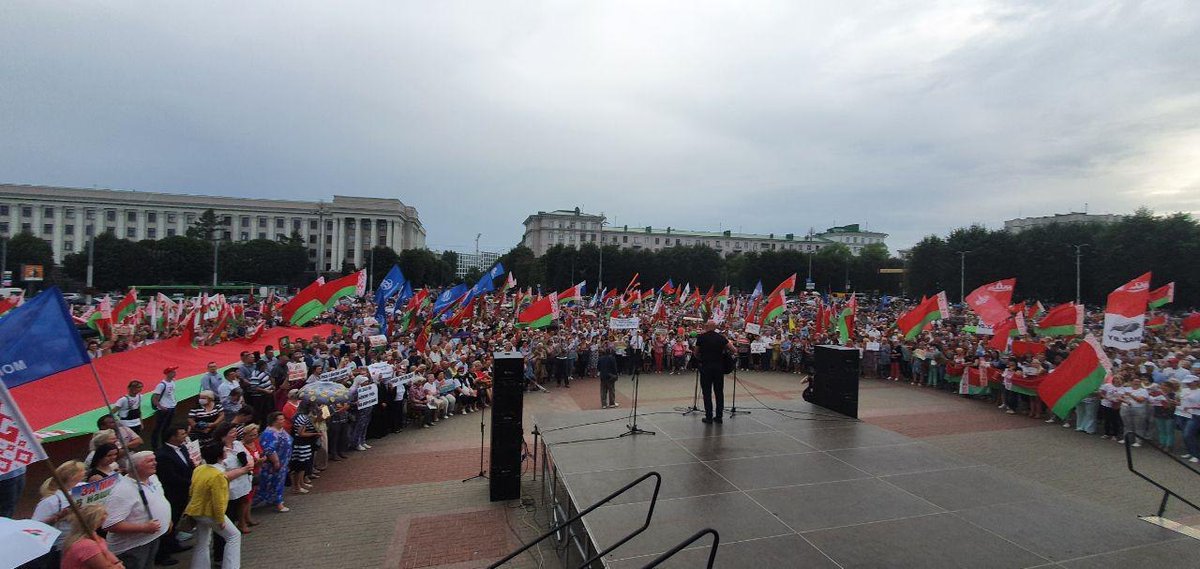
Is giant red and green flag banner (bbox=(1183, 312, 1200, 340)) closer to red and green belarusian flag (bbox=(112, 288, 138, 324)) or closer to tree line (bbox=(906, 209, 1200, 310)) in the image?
tree line (bbox=(906, 209, 1200, 310))

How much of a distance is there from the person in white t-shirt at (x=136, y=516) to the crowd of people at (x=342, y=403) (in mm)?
12

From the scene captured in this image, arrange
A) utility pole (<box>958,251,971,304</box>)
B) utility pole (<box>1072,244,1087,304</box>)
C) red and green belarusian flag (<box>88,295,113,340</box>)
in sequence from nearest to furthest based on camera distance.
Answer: red and green belarusian flag (<box>88,295,113,340</box>), utility pole (<box>1072,244,1087,304</box>), utility pole (<box>958,251,971,304</box>)

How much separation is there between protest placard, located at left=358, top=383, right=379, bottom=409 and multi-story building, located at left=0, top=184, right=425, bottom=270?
103800 millimetres

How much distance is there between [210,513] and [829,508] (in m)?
6.96

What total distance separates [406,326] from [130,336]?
A: 9.30m

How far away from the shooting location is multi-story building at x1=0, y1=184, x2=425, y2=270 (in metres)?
104

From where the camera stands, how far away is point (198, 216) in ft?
376

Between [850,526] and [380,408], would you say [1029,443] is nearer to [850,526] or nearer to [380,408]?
[850,526]

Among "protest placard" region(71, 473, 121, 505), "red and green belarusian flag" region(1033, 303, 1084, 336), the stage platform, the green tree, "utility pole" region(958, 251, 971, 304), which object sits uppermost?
the green tree

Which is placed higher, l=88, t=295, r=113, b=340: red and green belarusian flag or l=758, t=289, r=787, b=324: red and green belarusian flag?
l=758, t=289, r=787, b=324: red and green belarusian flag

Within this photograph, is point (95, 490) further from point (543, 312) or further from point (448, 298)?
point (448, 298)

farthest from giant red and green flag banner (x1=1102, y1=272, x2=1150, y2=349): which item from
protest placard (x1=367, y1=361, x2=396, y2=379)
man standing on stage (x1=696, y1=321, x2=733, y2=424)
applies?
protest placard (x1=367, y1=361, x2=396, y2=379)

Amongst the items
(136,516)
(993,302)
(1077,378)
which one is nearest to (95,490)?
(136,516)

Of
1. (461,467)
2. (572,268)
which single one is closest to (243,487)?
(461,467)
